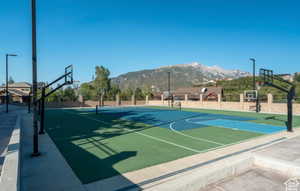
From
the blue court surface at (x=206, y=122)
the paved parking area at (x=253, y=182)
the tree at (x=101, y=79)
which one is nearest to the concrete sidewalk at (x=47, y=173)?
the paved parking area at (x=253, y=182)

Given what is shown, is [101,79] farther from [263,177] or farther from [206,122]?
[263,177]

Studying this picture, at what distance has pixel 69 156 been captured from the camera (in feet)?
21.1

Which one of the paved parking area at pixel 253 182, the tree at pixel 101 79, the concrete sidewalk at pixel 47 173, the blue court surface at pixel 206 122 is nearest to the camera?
the paved parking area at pixel 253 182

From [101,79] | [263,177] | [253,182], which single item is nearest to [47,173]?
[253,182]

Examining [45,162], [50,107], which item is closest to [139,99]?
[50,107]

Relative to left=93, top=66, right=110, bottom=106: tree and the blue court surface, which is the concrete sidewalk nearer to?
the blue court surface

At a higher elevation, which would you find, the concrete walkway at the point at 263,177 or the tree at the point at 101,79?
the tree at the point at 101,79

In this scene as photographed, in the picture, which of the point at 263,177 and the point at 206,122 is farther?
the point at 206,122

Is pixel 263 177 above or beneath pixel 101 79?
beneath

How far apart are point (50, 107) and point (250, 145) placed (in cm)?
3232

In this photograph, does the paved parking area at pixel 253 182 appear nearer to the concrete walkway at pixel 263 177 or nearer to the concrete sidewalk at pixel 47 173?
the concrete walkway at pixel 263 177

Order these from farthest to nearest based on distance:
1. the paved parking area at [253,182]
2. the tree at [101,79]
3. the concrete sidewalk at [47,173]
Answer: the tree at [101,79] → the concrete sidewalk at [47,173] → the paved parking area at [253,182]

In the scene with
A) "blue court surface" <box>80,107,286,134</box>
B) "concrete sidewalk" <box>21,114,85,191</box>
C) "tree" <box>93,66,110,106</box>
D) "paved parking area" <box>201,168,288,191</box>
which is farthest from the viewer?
"tree" <box>93,66,110,106</box>

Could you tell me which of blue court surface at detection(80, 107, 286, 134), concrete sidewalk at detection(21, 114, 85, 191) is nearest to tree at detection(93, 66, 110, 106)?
blue court surface at detection(80, 107, 286, 134)
